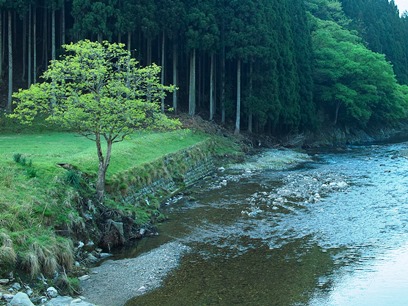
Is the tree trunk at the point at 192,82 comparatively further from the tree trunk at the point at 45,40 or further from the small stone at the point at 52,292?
the small stone at the point at 52,292

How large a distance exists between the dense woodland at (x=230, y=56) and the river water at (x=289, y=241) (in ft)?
42.0

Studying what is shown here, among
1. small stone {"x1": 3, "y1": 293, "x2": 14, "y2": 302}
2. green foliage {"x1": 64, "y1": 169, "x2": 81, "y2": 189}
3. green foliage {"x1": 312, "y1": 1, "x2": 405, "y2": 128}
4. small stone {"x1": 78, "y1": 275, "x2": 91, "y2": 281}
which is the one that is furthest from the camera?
green foliage {"x1": 312, "y1": 1, "x2": 405, "y2": 128}

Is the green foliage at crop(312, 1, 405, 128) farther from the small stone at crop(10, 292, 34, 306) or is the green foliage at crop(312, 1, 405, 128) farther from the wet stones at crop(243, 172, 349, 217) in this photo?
the small stone at crop(10, 292, 34, 306)

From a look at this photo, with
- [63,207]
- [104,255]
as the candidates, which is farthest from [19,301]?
[63,207]

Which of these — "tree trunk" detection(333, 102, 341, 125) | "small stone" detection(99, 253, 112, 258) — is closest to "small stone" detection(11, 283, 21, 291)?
"small stone" detection(99, 253, 112, 258)

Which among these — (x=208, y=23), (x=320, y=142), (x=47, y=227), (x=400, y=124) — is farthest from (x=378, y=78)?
(x=47, y=227)

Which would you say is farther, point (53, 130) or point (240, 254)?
point (53, 130)

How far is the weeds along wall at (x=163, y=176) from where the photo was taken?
17.9 metres

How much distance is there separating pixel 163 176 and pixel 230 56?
20.2 meters

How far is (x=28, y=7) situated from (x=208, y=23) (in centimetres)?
1450

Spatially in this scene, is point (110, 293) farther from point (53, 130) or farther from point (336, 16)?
point (336, 16)

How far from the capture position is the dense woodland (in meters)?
35.1

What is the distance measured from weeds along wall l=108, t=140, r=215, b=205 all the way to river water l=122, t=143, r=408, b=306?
3.29 feet

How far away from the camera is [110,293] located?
11.0m
